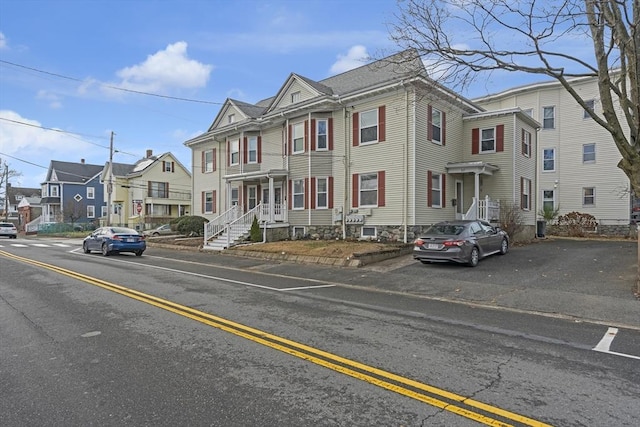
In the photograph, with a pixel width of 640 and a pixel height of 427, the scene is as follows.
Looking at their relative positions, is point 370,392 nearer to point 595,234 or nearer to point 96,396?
point 96,396

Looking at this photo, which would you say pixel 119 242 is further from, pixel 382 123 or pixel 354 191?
pixel 382 123

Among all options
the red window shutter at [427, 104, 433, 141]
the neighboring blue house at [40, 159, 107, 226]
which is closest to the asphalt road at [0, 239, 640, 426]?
the red window shutter at [427, 104, 433, 141]

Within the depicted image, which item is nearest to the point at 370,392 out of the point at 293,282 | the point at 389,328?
the point at 389,328

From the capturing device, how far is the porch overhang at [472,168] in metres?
18.4

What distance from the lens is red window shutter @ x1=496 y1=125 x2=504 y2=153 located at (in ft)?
65.9

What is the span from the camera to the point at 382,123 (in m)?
18.2

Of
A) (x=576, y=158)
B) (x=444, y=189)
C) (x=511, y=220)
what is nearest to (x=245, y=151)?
(x=444, y=189)

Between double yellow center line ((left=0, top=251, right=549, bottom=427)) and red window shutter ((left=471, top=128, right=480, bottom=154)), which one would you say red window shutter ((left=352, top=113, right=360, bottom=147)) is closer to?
red window shutter ((left=471, top=128, right=480, bottom=154))

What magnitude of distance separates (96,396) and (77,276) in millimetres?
9074

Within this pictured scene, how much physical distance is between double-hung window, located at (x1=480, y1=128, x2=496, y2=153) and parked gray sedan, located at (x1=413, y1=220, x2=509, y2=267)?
25.7 ft

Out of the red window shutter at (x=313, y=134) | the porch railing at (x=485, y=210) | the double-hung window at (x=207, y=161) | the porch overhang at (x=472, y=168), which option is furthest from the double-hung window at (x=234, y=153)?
the porch railing at (x=485, y=210)

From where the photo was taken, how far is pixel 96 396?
12.7ft

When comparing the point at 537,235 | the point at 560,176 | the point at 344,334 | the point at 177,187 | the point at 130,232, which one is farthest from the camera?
the point at 177,187

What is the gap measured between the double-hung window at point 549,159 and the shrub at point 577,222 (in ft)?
12.2
